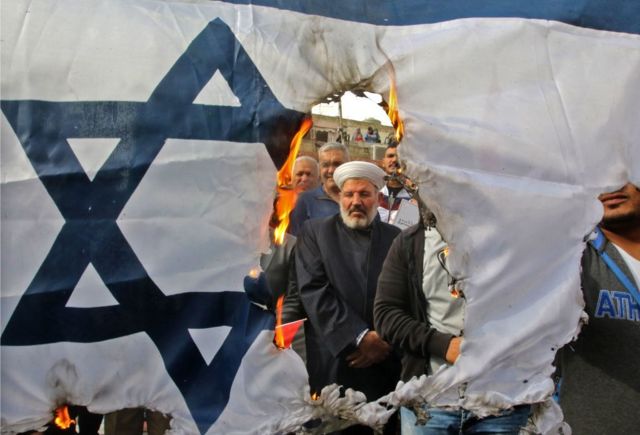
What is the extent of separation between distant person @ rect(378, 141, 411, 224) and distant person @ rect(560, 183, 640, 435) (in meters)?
1.74

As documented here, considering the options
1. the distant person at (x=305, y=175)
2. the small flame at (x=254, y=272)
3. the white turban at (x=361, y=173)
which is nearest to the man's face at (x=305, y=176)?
the distant person at (x=305, y=175)

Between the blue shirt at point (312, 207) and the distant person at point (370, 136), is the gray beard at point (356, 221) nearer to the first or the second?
the blue shirt at point (312, 207)

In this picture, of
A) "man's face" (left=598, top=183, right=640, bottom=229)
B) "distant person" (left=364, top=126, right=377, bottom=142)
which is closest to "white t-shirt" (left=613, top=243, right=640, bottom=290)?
"man's face" (left=598, top=183, right=640, bottom=229)

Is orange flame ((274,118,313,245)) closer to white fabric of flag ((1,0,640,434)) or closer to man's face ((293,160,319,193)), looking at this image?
white fabric of flag ((1,0,640,434))

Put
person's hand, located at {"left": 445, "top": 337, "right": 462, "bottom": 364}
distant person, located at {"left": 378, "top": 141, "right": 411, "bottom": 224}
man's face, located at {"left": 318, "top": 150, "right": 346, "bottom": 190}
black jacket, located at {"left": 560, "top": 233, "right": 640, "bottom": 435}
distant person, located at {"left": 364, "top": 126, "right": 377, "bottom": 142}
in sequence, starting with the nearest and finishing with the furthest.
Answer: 1. person's hand, located at {"left": 445, "top": 337, "right": 462, "bottom": 364}
2. black jacket, located at {"left": 560, "top": 233, "right": 640, "bottom": 435}
3. man's face, located at {"left": 318, "top": 150, "right": 346, "bottom": 190}
4. distant person, located at {"left": 378, "top": 141, "right": 411, "bottom": 224}
5. distant person, located at {"left": 364, "top": 126, "right": 377, "bottom": 142}

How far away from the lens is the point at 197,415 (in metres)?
1.74

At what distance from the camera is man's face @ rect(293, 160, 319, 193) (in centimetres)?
381

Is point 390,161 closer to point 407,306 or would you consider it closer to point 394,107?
point 407,306

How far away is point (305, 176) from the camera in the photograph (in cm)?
385

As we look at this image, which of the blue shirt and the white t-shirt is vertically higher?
the white t-shirt

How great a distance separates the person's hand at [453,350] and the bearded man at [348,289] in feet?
1.94

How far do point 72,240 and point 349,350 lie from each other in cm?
133

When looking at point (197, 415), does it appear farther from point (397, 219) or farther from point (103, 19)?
point (397, 219)

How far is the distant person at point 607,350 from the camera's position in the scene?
6.95 ft
